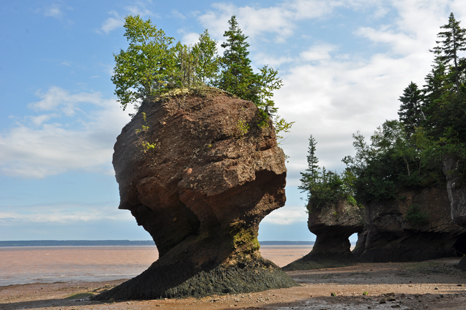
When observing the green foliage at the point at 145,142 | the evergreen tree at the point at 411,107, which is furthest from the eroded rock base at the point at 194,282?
the evergreen tree at the point at 411,107

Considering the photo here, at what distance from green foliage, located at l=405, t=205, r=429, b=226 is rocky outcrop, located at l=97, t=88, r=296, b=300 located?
2012cm

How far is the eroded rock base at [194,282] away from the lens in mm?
12539

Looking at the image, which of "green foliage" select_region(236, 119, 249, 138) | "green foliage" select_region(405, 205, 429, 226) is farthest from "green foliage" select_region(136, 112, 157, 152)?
"green foliage" select_region(405, 205, 429, 226)

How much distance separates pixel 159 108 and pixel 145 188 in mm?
3191

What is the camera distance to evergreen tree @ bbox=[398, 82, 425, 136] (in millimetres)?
42812

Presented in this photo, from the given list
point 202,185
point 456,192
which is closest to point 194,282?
point 202,185

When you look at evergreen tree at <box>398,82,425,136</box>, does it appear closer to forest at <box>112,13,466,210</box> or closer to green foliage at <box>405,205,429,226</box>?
forest at <box>112,13,466,210</box>

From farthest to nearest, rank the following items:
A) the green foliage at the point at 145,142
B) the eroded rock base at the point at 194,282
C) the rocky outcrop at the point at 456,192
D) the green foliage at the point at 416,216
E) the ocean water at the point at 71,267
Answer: the ocean water at the point at 71,267, the green foliage at the point at 416,216, the rocky outcrop at the point at 456,192, the green foliage at the point at 145,142, the eroded rock base at the point at 194,282

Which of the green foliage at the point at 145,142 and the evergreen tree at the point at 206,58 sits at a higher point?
the evergreen tree at the point at 206,58

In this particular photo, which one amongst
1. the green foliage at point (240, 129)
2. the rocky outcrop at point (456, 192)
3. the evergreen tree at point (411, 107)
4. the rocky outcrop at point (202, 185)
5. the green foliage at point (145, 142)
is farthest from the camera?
the evergreen tree at point (411, 107)

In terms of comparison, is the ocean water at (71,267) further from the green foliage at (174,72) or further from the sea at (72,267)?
the green foliage at (174,72)

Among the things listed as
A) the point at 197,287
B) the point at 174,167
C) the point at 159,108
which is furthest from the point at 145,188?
the point at 197,287

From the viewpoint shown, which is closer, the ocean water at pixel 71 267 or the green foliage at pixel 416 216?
the green foliage at pixel 416 216

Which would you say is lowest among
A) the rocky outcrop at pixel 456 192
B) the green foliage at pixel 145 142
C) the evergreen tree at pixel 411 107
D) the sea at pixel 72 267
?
the sea at pixel 72 267
